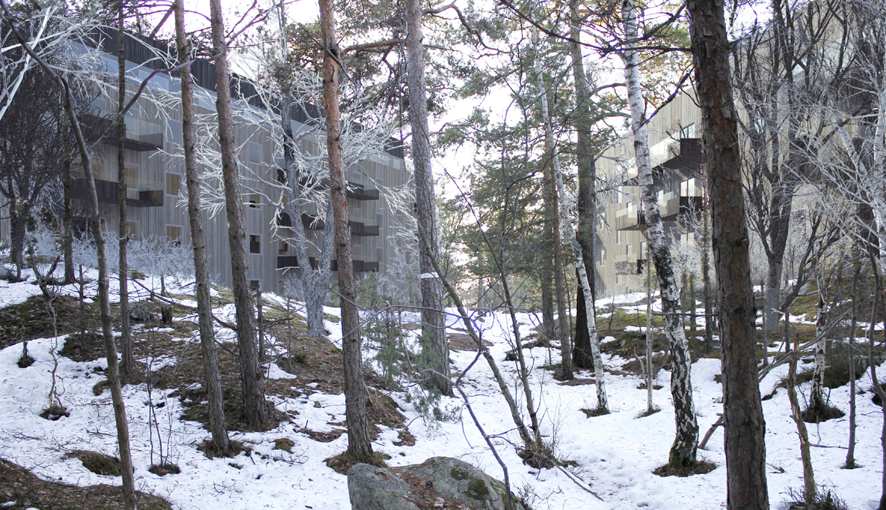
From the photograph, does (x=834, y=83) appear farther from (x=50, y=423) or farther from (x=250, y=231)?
(x=250, y=231)

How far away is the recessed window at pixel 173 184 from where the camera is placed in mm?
22922

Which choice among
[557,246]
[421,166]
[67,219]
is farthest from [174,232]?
[421,166]

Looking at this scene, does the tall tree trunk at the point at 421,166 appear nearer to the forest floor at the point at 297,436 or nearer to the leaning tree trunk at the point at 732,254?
the forest floor at the point at 297,436

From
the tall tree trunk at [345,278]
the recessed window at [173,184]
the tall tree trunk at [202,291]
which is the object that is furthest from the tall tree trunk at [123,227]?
the recessed window at [173,184]

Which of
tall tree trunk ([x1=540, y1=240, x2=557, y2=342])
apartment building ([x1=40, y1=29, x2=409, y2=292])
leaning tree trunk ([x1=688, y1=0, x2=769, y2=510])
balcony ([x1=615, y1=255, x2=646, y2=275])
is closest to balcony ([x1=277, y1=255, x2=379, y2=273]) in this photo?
apartment building ([x1=40, y1=29, x2=409, y2=292])

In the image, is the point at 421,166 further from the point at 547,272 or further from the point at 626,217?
the point at 626,217

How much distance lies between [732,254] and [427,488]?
12.2 feet

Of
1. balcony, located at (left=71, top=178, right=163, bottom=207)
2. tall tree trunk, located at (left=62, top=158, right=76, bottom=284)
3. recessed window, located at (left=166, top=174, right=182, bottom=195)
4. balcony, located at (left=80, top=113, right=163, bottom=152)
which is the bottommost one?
tall tree trunk, located at (left=62, top=158, right=76, bottom=284)

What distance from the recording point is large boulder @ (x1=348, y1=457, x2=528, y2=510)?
546cm

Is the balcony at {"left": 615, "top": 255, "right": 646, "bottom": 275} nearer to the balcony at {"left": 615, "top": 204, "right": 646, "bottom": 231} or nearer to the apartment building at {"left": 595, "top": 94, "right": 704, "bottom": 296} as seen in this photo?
the apartment building at {"left": 595, "top": 94, "right": 704, "bottom": 296}

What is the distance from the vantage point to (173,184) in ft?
75.7

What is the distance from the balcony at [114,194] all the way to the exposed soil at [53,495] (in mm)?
14337

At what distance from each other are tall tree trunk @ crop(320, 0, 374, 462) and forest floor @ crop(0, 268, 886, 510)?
55cm

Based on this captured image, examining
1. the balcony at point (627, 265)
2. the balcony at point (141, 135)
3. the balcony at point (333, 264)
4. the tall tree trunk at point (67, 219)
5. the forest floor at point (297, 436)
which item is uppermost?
the balcony at point (141, 135)
